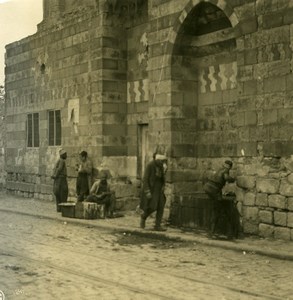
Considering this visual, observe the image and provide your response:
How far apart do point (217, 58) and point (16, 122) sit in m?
10.3

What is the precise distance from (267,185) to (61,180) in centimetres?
703

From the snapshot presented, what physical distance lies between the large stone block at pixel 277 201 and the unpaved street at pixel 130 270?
1530 millimetres

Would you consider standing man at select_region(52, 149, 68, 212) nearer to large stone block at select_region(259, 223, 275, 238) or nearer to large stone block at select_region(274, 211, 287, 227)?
large stone block at select_region(259, 223, 275, 238)

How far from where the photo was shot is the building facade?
10438 millimetres

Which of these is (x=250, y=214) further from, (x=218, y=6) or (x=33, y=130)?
(x=33, y=130)

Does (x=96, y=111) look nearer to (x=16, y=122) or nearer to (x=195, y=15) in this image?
(x=195, y=15)

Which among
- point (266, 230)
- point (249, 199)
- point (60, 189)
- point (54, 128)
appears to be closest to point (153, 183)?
point (249, 199)

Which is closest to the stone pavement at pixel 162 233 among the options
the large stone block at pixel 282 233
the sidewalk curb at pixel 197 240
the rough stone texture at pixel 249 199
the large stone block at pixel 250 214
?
the sidewalk curb at pixel 197 240

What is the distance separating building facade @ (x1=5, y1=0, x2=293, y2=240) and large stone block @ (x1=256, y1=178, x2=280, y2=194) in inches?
1.1

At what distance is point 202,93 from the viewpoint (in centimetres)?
1336

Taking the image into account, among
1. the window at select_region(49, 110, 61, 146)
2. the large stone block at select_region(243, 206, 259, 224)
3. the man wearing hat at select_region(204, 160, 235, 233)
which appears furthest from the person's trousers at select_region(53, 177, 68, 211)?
the large stone block at select_region(243, 206, 259, 224)

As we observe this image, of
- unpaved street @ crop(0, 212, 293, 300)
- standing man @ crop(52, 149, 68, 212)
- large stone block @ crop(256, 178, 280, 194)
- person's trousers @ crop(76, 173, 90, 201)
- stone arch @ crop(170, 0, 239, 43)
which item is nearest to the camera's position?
unpaved street @ crop(0, 212, 293, 300)

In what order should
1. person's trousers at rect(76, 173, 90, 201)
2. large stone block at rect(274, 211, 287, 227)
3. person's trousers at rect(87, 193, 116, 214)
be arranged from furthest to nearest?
1. person's trousers at rect(76, 173, 90, 201)
2. person's trousers at rect(87, 193, 116, 214)
3. large stone block at rect(274, 211, 287, 227)

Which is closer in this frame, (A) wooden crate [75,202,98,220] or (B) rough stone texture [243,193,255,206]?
(B) rough stone texture [243,193,255,206]
